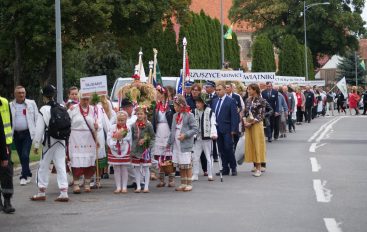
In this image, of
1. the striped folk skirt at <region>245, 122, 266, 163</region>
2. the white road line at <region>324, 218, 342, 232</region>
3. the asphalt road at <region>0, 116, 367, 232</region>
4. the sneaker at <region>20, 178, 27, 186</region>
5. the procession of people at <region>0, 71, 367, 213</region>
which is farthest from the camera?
the striped folk skirt at <region>245, 122, 266, 163</region>

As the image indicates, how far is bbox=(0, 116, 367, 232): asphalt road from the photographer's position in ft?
34.2

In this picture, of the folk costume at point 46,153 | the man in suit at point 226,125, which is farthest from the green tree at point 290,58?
the folk costume at point 46,153

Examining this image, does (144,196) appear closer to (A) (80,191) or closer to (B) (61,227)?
(A) (80,191)

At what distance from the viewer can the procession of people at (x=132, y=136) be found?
13406mm

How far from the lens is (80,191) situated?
1448 centimetres

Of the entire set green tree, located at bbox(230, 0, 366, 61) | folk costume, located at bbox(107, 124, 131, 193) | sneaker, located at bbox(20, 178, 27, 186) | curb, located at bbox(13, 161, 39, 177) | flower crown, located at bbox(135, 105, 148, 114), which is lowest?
sneaker, located at bbox(20, 178, 27, 186)

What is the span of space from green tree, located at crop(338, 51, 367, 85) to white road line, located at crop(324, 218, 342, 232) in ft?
302

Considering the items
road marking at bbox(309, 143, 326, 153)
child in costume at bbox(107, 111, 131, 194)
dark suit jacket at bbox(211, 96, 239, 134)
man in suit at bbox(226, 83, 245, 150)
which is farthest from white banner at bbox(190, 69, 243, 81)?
child in costume at bbox(107, 111, 131, 194)

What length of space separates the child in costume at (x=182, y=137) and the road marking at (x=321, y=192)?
2126 millimetres

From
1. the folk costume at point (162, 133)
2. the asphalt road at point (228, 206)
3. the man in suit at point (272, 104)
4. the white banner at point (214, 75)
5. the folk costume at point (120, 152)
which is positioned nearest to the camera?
the asphalt road at point (228, 206)

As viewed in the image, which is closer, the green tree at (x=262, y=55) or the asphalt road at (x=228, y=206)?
the asphalt road at (x=228, y=206)

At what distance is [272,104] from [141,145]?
1277 centimetres

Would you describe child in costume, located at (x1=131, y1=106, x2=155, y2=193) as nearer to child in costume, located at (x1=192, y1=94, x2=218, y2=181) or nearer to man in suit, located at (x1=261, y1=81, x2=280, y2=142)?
child in costume, located at (x1=192, y1=94, x2=218, y2=181)

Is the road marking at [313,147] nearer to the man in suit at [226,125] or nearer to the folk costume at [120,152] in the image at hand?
the man in suit at [226,125]
